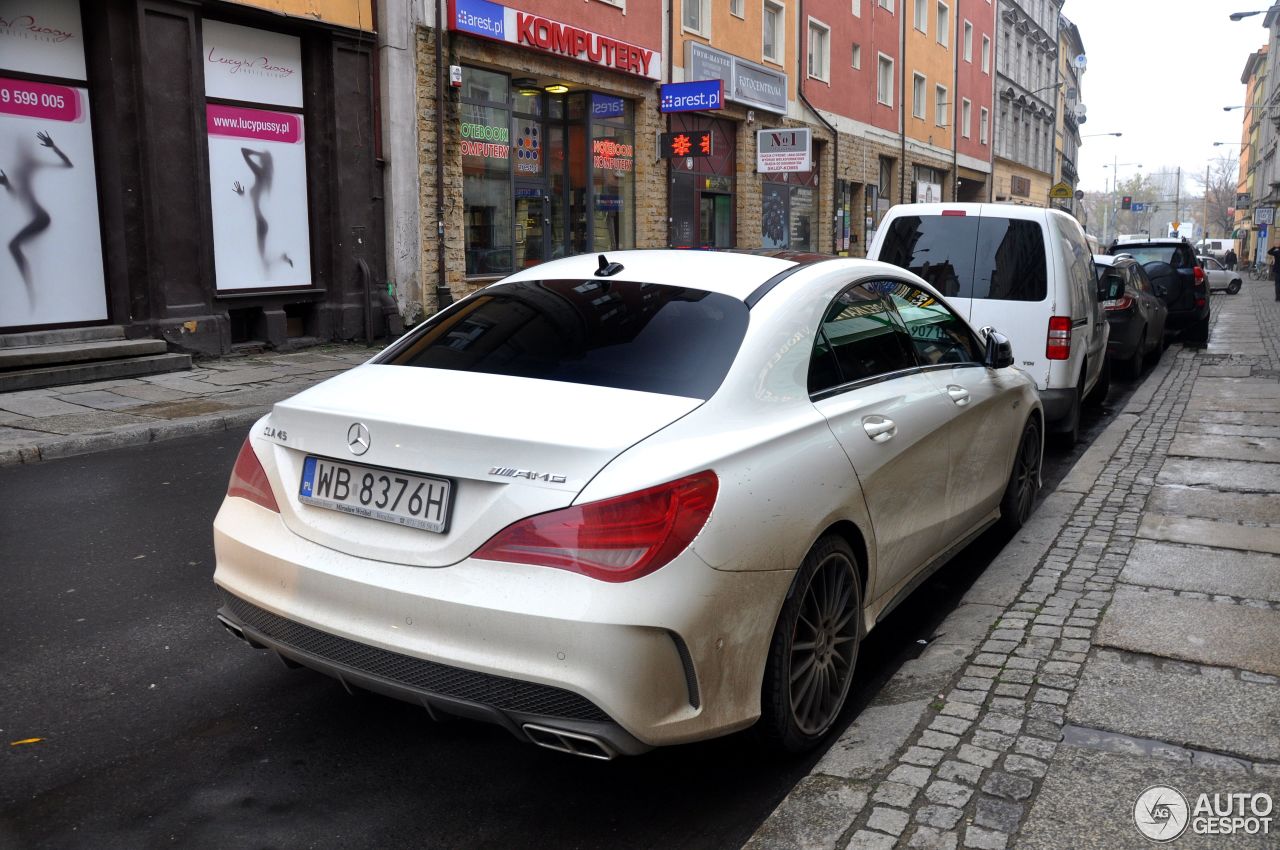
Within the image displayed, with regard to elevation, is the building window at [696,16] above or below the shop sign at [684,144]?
above

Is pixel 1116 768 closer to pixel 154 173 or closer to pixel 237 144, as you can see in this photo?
pixel 154 173

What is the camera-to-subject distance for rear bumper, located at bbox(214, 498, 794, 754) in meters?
2.72

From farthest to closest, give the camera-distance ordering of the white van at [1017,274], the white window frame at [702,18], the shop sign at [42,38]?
the white window frame at [702,18], the shop sign at [42,38], the white van at [1017,274]

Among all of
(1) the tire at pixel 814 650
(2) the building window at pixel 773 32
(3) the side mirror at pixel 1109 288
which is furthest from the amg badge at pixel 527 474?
(2) the building window at pixel 773 32

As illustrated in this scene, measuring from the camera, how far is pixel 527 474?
2.84 m

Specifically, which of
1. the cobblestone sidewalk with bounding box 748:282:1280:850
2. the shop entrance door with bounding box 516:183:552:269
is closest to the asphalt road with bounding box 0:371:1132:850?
the cobblestone sidewalk with bounding box 748:282:1280:850

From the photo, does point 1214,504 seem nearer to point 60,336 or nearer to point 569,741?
point 569,741

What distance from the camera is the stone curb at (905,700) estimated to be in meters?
2.85

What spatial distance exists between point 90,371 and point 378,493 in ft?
31.7

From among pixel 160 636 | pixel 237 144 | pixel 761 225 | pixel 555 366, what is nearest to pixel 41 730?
pixel 160 636

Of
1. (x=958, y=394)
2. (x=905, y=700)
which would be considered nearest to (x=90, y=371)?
(x=958, y=394)

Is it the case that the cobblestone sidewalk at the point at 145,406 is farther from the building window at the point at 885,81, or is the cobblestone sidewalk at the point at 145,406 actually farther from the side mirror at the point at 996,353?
the building window at the point at 885,81

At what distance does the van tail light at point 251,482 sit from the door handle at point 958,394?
110 inches

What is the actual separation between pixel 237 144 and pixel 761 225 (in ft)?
48.8
